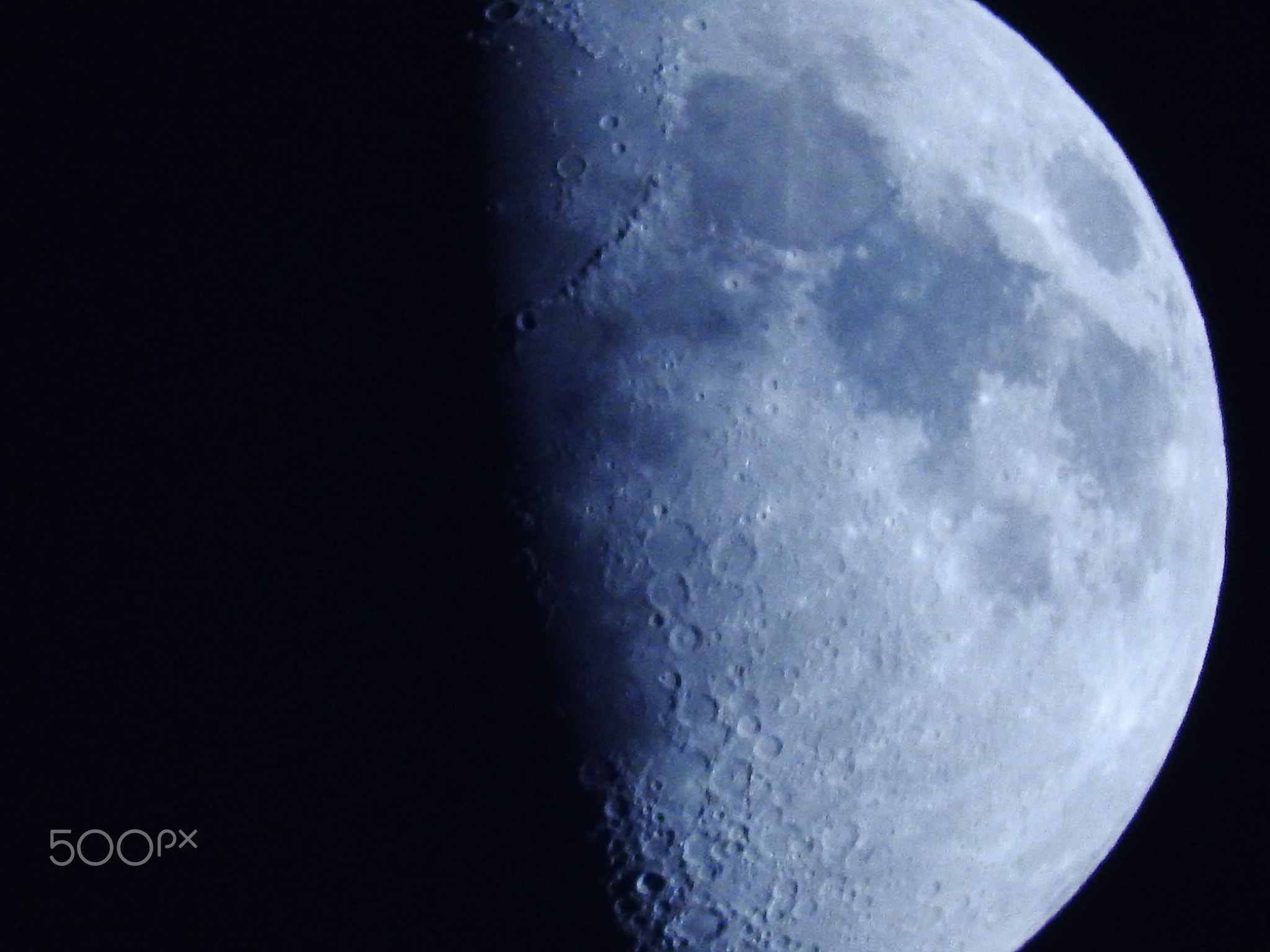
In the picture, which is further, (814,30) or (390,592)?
(814,30)

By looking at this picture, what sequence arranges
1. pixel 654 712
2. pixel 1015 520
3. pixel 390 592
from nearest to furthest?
1. pixel 390 592
2. pixel 654 712
3. pixel 1015 520

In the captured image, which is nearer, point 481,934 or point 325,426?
point 325,426

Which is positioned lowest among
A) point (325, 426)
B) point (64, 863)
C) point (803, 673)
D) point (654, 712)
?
point (64, 863)

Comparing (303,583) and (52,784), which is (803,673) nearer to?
(303,583)

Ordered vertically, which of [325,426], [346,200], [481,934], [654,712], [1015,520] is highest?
[346,200]

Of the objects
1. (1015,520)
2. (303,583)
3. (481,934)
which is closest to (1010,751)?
(1015,520)

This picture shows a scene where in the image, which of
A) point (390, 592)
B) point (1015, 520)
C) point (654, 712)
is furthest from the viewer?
point (1015, 520)

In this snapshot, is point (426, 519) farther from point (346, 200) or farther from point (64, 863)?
point (64, 863)

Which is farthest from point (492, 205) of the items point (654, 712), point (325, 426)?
point (654, 712)

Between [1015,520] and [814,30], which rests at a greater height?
[814,30]
